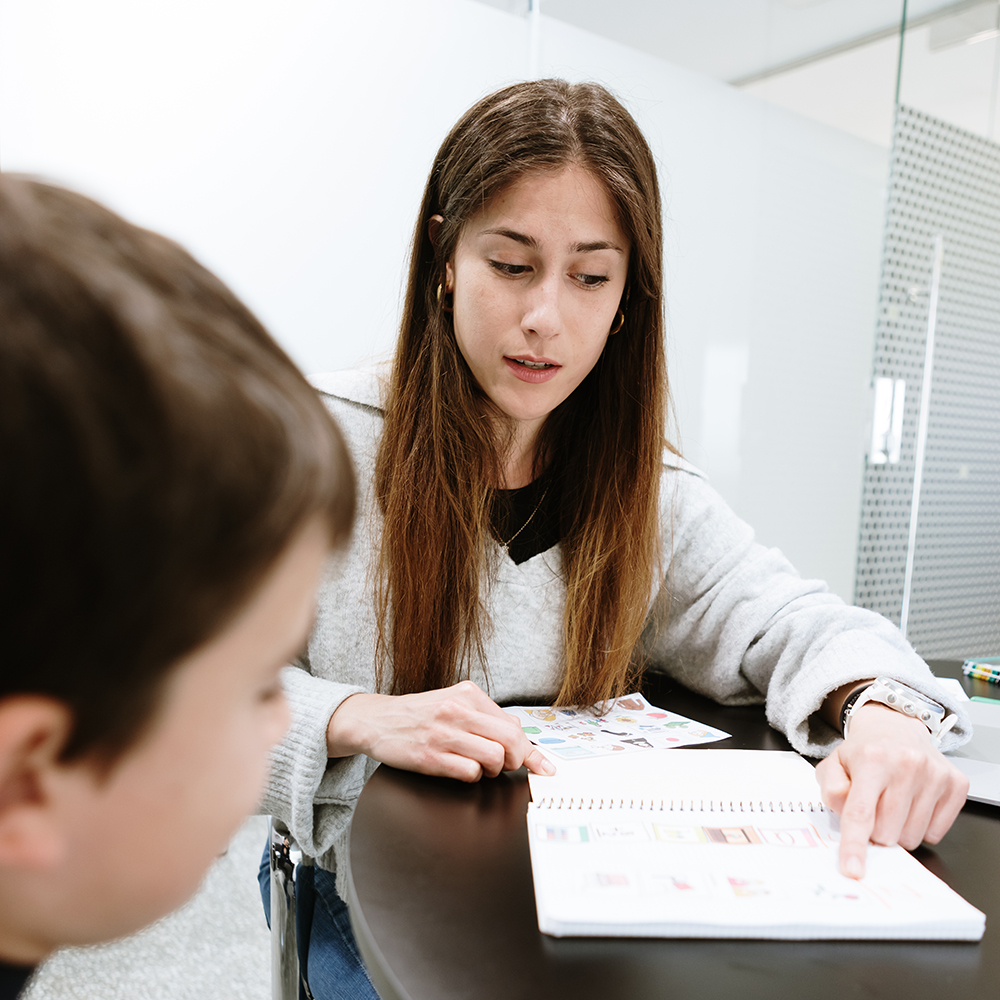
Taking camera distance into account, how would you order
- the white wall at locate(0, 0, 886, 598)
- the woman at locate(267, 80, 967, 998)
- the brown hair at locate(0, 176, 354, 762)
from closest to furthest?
the brown hair at locate(0, 176, 354, 762) < the woman at locate(267, 80, 967, 998) < the white wall at locate(0, 0, 886, 598)

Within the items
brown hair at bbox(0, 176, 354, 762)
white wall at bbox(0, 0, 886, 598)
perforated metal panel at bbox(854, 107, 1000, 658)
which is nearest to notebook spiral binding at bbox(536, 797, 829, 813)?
brown hair at bbox(0, 176, 354, 762)

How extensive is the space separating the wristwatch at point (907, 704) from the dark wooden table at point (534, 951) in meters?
0.21

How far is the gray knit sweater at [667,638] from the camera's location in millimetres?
837

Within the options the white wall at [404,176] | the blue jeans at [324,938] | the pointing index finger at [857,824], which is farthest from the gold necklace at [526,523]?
the white wall at [404,176]

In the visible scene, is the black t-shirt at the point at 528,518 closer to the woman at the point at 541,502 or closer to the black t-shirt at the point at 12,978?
the woman at the point at 541,502

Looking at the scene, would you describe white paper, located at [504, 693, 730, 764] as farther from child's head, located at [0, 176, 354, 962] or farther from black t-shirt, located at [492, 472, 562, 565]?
child's head, located at [0, 176, 354, 962]

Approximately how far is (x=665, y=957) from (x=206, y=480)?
1.28 feet

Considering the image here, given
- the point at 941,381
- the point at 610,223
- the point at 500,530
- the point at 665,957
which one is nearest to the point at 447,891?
the point at 665,957

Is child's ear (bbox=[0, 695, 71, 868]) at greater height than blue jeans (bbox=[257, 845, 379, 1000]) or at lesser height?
greater

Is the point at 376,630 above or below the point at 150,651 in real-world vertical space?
below

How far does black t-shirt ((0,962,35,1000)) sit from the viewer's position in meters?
0.34

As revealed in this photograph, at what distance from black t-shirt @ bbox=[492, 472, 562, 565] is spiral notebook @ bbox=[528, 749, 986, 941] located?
0.43 meters

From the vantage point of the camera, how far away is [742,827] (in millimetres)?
628

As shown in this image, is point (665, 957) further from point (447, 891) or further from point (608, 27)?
point (608, 27)
